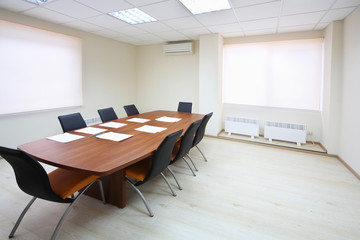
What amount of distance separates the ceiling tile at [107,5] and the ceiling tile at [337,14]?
328cm

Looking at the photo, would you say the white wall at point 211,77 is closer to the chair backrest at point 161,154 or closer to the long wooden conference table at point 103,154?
the long wooden conference table at point 103,154

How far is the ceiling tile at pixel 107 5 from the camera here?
2.88 m

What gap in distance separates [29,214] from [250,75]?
16.3 ft

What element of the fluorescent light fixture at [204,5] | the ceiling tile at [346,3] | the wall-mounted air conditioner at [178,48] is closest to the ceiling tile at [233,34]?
the wall-mounted air conditioner at [178,48]

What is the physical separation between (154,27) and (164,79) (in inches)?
77.2

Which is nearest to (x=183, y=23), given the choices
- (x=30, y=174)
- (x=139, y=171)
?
(x=139, y=171)

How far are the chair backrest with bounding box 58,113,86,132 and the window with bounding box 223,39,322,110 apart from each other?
3.73 meters

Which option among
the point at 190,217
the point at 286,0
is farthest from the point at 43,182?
the point at 286,0

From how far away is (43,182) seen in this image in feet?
4.73

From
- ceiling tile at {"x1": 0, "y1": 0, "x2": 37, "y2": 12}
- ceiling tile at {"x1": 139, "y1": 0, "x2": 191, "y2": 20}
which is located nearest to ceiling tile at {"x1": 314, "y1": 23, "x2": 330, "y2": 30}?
ceiling tile at {"x1": 139, "y1": 0, "x2": 191, "y2": 20}

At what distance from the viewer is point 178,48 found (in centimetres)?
Result: 539

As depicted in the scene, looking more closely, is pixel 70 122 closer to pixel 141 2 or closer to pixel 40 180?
pixel 40 180

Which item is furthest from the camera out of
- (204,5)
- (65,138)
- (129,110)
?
(129,110)

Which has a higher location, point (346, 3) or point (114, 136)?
point (346, 3)
